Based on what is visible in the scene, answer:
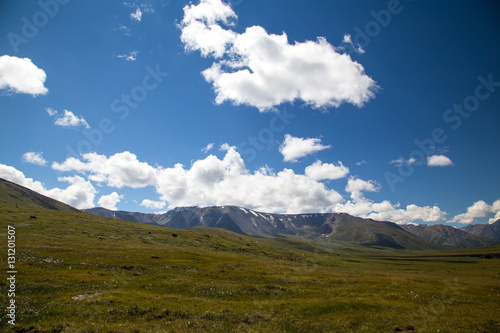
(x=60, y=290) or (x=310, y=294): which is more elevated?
(x=60, y=290)

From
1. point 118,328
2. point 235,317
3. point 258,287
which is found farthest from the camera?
point 258,287

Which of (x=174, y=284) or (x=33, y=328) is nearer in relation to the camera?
(x=33, y=328)

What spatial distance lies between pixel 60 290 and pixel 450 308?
155ft

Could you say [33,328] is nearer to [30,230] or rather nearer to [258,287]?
[258,287]

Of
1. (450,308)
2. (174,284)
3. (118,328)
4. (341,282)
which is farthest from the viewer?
(341,282)

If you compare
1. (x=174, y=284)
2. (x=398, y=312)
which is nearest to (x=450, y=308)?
(x=398, y=312)

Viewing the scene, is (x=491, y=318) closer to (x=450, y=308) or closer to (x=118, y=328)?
(x=450, y=308)

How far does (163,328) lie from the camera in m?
19.2

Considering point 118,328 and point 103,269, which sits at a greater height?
point 118,328

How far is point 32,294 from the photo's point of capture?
2331 centimetres

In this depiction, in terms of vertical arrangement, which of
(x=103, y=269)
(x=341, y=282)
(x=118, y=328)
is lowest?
(x=341, y=282)

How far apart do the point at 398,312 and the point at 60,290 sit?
3886cm

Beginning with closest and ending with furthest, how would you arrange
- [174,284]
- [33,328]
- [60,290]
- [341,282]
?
[33,328] → [60,290] → [174,284] → [341,282]

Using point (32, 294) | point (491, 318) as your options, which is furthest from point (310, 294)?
point (32, 294)
